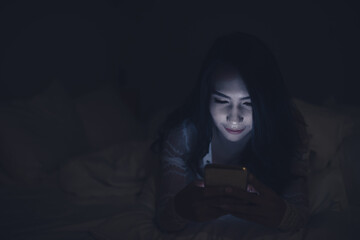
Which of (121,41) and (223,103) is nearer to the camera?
(223,103)

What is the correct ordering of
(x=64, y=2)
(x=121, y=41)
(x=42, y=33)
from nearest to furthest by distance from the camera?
1. (x=42, y=33)
2. (x=64, y=2)
3. (x=121, y=41)

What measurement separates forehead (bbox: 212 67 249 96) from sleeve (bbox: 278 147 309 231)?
0.38m

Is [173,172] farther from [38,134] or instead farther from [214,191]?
[38,134]

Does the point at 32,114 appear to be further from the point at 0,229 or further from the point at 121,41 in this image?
the point at 121,41

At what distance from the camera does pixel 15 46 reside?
1895 mm

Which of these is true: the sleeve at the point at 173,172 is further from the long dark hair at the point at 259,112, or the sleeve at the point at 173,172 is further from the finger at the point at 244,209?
the finger at the point at 244,209

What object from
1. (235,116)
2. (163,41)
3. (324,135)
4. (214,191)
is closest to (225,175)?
(214,191)

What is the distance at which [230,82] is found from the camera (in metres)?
1.12

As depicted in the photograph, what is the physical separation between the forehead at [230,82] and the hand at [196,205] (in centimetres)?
34

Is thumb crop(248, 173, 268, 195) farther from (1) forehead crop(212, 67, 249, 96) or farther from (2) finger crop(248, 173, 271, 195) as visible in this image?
(1) forehead crop(212, 67, 249, 96)

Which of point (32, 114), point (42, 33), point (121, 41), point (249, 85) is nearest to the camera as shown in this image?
point (249, 85)

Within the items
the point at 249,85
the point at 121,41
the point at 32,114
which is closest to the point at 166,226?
the point at 249,85

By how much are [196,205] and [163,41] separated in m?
1.62

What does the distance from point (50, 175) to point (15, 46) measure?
866 mm
